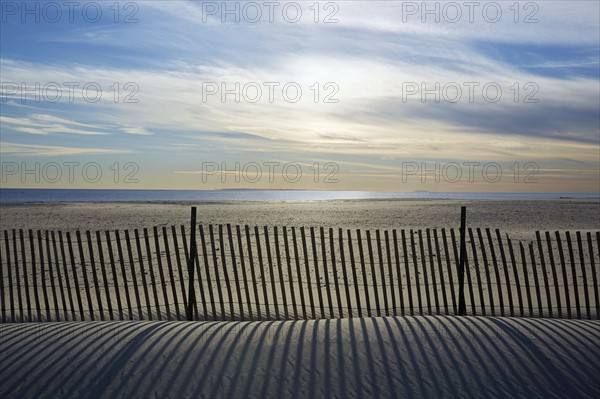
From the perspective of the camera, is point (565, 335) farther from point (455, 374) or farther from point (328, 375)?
point (328, 375)

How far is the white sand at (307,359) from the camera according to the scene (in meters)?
5.11

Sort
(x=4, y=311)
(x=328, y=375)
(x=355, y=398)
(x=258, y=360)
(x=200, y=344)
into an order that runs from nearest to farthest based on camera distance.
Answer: (x=355, y=398), (x=328, y=375), (x=258, y=360), (x=200, y=344), (x=4, y=311)

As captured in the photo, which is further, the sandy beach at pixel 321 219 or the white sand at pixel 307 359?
the sandy beach at pixel 321 219

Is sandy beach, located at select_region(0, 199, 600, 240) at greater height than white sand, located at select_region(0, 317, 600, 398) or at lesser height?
lesser

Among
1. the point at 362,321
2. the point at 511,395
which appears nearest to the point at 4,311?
the point at 362,321

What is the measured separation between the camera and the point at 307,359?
18.9 ft

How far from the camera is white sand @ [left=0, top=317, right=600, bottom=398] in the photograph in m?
5.11

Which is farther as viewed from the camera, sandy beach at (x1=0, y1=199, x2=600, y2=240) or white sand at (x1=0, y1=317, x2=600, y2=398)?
sandy beach at (x1=0, y1=199, x2=600, y2=240)

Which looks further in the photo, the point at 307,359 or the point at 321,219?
the point at 321,219

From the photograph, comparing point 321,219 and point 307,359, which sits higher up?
point 307,359

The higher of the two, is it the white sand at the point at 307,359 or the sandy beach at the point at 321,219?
the white sand at the point at 307,359

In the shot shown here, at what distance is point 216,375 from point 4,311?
5113mm

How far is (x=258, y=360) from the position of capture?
575cm

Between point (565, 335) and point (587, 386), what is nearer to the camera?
point (587, 386)
